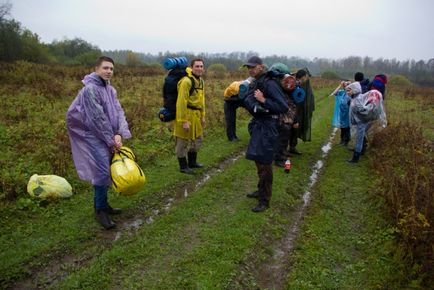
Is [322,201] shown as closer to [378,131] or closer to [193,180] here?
[193,180]

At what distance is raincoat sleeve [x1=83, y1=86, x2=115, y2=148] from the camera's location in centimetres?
444

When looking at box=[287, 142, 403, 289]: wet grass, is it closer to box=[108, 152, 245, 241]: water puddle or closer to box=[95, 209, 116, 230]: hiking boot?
box=[108, 152, 245, 241]: water puddle

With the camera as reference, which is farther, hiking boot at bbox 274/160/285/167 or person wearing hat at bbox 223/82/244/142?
person wearing hat at bbox 223/82/244/142

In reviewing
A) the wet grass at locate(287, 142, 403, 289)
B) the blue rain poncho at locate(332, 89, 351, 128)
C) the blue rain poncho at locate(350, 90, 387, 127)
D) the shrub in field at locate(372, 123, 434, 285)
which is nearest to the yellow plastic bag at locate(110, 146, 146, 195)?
the wet grass at locate(287, 142, 403, 289)

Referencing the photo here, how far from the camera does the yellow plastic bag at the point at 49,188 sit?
567 cm

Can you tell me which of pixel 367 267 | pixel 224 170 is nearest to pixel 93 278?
pixel 367 267

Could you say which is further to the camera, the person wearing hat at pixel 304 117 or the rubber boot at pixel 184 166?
the person wearing hat at pixel 304 117

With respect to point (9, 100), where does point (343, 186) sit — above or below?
below

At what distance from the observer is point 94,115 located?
4453 millimetres

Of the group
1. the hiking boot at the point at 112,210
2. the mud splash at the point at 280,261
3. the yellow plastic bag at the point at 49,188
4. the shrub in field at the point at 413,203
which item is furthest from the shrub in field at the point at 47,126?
the shrub in field at the point at 413,203

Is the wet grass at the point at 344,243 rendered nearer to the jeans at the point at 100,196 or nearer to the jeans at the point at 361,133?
the jeans at the point at 361,133

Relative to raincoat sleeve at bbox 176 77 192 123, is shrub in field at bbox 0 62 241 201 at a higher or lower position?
lower

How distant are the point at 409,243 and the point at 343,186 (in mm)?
2909

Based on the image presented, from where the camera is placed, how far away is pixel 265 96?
5.18 meters
